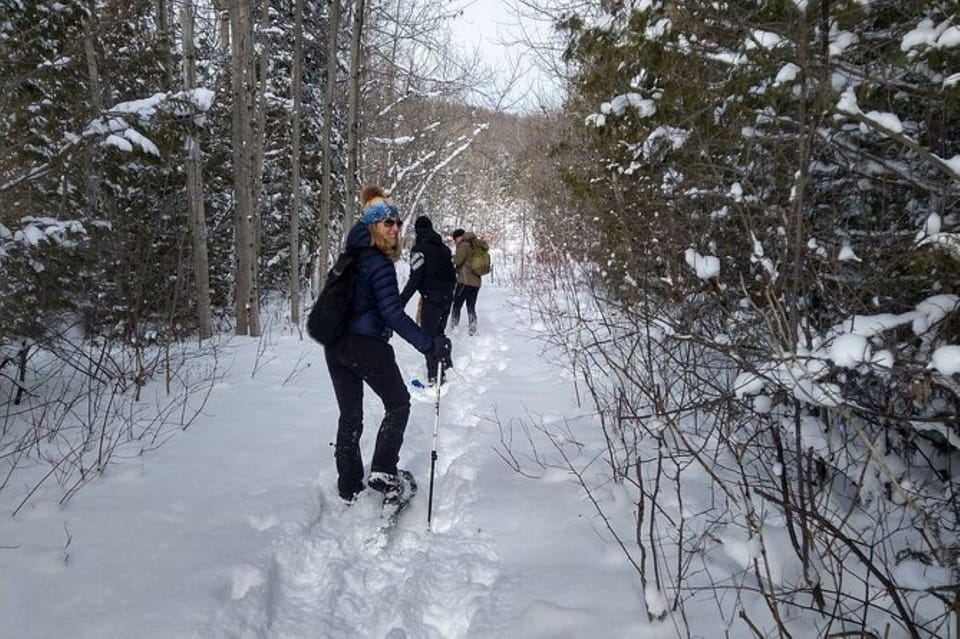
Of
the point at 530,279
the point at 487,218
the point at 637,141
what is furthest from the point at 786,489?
the point at 487,218

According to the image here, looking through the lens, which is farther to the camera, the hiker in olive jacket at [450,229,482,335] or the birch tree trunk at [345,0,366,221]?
the hiker in olive jacket at [450,229,482,335]

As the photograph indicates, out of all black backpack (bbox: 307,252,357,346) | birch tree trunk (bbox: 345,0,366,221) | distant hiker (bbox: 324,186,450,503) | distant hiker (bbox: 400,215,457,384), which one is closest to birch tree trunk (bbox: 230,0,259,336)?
birch tree trunk (bbox: 345,0,366,221)

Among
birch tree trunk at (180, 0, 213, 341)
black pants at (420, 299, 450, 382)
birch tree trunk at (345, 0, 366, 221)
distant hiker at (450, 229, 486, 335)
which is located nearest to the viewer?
black pants at (420, 299, 450, 382)

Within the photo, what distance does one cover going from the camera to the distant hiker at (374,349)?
3.40m

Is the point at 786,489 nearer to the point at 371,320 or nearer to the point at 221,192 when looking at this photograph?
the point at 371,320

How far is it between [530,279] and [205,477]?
1328 centimetres

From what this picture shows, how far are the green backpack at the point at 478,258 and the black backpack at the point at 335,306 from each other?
19.5 ft

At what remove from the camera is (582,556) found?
2941 millimetres

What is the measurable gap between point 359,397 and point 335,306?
70 cm

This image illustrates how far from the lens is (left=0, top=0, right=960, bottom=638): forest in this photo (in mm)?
2033

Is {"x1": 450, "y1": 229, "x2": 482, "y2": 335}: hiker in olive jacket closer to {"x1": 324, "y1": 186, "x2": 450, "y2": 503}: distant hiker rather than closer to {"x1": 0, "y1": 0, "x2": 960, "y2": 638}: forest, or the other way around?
{"x1": 0, "y1": 0, "x2": 960, "y2": 638}: forest

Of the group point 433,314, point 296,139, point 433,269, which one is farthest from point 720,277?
point 296,139

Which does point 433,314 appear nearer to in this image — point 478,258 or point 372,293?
point 478,258

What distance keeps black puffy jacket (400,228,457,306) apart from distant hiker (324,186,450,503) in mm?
3158
